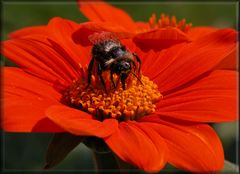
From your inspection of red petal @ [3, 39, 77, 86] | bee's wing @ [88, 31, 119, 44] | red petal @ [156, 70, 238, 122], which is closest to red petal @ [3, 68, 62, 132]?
red petal @ [3, 39, 77, 86]

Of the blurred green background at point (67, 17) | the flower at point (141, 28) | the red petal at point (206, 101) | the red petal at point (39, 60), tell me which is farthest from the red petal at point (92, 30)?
the blurred green background at point (67, 17)

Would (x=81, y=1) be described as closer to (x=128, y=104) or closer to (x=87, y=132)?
(x=128, y=104)

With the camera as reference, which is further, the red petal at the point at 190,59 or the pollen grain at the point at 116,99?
the red petal at the point at 190,59

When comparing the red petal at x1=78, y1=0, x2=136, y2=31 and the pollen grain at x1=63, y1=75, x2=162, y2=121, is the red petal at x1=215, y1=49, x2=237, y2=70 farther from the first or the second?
the red petal at x1=78, y1=0, x2=136, y2=31

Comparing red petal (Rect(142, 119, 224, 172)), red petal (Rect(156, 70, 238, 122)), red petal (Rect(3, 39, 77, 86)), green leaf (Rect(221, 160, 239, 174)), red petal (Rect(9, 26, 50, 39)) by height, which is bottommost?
green leaf (Rect(221, 160, 239, 174))

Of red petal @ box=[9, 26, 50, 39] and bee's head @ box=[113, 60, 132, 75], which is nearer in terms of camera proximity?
bee's head @ box=[113, 60, 132, 75]

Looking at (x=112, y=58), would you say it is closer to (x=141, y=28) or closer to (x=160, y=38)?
(x=160, y=38)

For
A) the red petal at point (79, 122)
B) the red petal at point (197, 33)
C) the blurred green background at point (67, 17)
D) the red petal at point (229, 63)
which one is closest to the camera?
the red petal at point (79, 122)

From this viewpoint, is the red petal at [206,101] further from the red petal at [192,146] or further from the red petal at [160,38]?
the red petal at [160,38]
